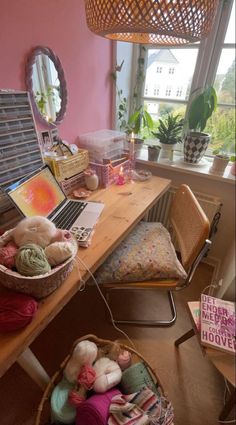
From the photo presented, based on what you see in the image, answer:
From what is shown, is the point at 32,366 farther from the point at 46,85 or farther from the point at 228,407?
the point at 46,85

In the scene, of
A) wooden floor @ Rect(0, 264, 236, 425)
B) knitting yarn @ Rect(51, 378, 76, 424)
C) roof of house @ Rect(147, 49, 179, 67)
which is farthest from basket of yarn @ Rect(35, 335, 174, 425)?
roof of house @ Rect(147, 49, 179, 67)

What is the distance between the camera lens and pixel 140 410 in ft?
2.55

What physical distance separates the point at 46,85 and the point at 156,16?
2.57 feet

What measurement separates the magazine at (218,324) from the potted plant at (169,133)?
1124 millimetres

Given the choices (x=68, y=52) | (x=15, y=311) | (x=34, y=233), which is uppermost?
(x=68, y=52)

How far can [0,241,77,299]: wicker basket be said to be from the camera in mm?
619

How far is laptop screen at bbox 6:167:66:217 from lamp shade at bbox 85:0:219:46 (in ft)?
2.08

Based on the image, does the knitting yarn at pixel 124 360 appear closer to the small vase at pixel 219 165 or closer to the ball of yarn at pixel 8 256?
the ball of yarn at pixel 8 256

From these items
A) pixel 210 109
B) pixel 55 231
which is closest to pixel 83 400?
pixel 55 231

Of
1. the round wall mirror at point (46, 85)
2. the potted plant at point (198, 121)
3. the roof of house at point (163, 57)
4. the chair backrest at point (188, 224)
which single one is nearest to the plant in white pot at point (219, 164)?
the potted plant at point (198, 121)

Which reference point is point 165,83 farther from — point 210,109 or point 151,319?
point 151,319

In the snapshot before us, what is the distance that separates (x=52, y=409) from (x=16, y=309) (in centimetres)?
51

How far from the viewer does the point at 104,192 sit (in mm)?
1364

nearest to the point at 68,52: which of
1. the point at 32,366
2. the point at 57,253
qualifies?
the point at 57,253
